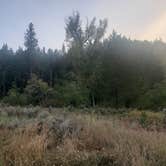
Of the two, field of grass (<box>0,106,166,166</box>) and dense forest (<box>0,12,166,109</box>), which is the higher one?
dense forest (<box>0,12,166,109</box>)

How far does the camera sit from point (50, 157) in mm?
4730

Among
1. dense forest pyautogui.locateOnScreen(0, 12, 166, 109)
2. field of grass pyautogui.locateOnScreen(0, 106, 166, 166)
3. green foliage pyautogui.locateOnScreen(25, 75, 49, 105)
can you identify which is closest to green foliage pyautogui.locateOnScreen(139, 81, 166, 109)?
dense forest pyautogui.locateOnScreen(0, 12, 166, 109)

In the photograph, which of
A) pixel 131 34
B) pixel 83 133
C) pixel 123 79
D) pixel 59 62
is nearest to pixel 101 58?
pixel 123 79

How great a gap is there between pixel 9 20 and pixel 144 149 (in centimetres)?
1135

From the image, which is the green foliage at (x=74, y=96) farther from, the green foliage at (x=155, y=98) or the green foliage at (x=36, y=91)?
the green foliage at (x=155, y=98)

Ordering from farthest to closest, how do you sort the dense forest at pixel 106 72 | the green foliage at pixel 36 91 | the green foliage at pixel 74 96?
the green foliage at pixel 36 91, the green foliage at pixel 74 96, the dense forest at pixel 106 72

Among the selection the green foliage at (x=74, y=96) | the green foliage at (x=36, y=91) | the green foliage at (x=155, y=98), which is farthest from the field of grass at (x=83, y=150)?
the green foliage at (x=36, y=91)

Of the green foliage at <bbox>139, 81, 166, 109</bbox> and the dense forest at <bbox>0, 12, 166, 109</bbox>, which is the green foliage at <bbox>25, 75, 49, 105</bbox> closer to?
the dense forest at <bbox>0, 12, 166, 109</bbox>

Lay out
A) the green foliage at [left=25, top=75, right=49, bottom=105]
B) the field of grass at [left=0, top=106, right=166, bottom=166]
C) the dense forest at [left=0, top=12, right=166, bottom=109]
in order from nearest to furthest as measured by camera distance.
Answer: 1. the field of grass at [left=0, top=106, right=166, bottom=166]
2. the dense forest at [left=0, top=12, right=166, bottom=109]
3. the green foliage at [left=25, top=75, right=49, bottom=105]

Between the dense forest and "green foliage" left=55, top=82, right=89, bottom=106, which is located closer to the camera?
the dense forest

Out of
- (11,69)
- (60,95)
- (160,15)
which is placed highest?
(11,69)

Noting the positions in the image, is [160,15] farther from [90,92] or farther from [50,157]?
[90,92]

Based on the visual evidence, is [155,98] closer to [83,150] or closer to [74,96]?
[74,96]

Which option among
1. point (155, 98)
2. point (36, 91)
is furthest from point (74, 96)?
point (155, 98)
